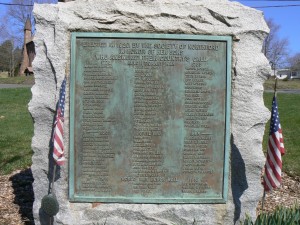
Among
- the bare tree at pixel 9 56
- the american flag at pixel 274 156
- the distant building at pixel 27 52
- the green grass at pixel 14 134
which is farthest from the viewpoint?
the bare tree at pixel 9 56

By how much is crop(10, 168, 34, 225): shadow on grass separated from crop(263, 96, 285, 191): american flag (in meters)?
2.81

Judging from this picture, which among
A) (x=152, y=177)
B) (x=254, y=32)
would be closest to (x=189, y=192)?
(x=152, y=177)

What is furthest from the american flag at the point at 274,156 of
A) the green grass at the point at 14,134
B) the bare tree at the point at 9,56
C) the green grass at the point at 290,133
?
the bare tree at the point at 9,56

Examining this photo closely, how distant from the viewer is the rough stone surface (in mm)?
4617

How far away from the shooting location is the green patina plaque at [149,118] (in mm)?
4641

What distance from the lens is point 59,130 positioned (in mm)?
4266

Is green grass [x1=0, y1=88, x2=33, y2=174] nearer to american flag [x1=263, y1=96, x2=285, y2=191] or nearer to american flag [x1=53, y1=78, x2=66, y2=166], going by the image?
american flag [x1=53, y1=78, x2=66, y2=166]

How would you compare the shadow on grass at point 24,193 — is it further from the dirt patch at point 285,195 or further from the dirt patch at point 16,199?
the dirt patch at point 285,195

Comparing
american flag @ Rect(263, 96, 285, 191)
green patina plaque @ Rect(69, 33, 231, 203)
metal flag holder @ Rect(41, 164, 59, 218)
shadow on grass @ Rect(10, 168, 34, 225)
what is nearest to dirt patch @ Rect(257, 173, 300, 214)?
american flag @ Rect(263, 96, 285, 191)

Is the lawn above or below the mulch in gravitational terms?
above

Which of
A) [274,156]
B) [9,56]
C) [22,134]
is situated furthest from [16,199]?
[9,56]

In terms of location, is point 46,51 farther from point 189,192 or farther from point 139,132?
point 189,192

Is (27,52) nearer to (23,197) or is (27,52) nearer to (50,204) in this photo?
(23,197)

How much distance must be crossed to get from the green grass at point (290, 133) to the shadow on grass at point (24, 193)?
4.27m
